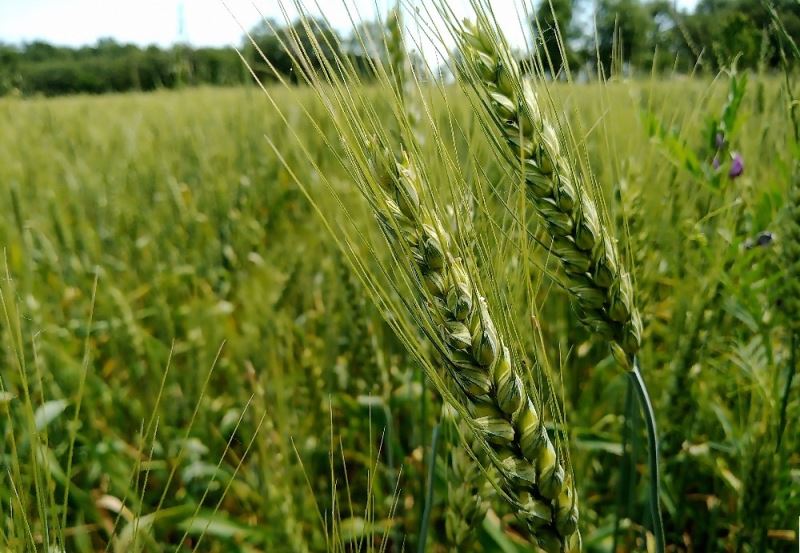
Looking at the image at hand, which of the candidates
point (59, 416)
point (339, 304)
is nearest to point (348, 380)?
point (339, 304)

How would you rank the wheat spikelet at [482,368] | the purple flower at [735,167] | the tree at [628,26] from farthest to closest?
the tree at [628,26] → the purple flower at [735,167] → the wheat spikelet at [482,368]

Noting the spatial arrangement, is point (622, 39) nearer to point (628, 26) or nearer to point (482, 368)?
point (628, 26)

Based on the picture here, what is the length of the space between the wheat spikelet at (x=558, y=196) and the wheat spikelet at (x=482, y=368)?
107 millimetres

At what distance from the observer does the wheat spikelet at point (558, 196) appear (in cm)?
49

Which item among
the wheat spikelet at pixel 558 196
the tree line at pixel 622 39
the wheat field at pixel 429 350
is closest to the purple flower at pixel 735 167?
the wheat field at pixel 429 350

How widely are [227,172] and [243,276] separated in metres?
0.83

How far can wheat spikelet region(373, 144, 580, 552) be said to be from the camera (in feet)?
1.35

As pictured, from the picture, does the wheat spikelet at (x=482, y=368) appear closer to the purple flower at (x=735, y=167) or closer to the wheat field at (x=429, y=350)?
the wheat field at (x=429, y=350)

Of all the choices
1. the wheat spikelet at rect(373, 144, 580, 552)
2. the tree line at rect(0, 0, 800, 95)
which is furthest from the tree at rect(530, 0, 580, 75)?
the wheat spikelet at rect(373, 144, 580, 552)

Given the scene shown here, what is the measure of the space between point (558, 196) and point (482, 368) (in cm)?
16

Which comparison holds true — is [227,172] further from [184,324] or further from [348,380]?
[348,380]

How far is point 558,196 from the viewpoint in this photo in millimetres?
490

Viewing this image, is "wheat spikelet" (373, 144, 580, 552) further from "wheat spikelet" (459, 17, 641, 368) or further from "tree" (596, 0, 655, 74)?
"tree" (596, 0, 655, 74)

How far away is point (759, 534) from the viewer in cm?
72
